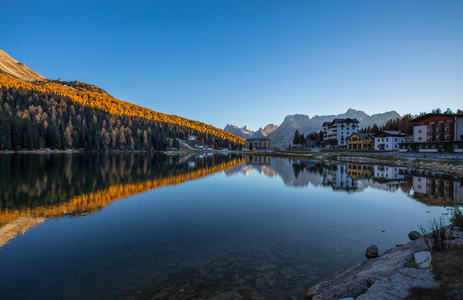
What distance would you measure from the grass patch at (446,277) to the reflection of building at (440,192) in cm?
2236

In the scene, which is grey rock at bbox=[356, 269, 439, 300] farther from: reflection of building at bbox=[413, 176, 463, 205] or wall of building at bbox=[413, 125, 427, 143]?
wall of building at bbox=[413, 125, 427, 143]

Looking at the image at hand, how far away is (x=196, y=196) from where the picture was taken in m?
29.5

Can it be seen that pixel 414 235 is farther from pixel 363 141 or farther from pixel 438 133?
pixel 363 141

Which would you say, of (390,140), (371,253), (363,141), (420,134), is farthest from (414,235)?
(363,141)

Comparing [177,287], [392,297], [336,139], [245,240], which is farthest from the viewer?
[336,139]

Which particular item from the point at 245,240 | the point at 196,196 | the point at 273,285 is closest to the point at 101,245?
the point at 245,240

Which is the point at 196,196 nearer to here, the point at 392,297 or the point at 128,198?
the point at 128,198

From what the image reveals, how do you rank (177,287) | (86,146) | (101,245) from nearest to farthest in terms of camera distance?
(177,287), (101,245), (86,146)

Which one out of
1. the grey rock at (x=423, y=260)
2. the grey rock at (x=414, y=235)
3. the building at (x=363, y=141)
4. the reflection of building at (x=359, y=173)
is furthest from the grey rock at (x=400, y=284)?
the building at (x=363, y=141)

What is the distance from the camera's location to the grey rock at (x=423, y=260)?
8.00 meters

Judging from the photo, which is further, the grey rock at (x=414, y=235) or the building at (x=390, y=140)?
the building at (x=390, y=140)

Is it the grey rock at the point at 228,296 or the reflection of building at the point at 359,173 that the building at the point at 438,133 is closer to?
the reflection of building at the point at 359,173

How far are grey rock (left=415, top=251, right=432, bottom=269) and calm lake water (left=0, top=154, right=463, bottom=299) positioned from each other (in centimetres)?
371

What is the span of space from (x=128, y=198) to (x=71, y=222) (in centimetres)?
877
